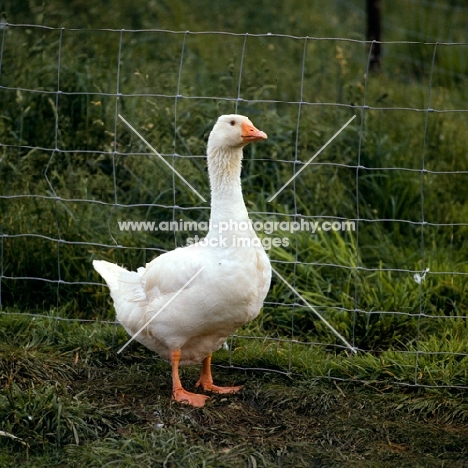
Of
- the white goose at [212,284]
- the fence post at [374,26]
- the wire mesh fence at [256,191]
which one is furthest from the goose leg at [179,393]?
the fence post at [374,26]

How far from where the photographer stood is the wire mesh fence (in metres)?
5.35

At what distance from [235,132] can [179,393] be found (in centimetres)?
140

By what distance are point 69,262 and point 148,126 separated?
115cm

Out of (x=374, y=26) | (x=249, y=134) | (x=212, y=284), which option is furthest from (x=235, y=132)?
(x=374, y=26)

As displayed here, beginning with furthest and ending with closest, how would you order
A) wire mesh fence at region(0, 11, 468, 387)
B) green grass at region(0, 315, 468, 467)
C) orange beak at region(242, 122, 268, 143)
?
wire mesh fence at region(0, 11, 468, 387)
orange beak at region(242, 122, 268, 143)
green grass at region(0, 315, 468, 467)

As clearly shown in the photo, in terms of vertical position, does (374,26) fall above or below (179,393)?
above

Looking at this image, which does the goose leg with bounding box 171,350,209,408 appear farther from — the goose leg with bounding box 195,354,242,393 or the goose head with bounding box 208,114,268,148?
the goose head with bounding box 208,114,268,148

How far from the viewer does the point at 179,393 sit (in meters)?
4.58

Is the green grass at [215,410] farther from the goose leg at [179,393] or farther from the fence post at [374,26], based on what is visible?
the fence post at [374,26]

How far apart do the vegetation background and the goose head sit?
542mm

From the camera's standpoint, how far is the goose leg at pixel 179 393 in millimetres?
4539

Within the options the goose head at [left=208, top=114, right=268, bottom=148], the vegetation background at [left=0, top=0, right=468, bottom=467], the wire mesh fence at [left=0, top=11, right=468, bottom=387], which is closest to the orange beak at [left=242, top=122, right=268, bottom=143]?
the goose head at [left=208, top=114, right=268, bottom=148]

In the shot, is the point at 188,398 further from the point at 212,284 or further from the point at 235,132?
the point at 235,132

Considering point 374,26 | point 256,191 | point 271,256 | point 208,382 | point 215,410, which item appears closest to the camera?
point 215,410
